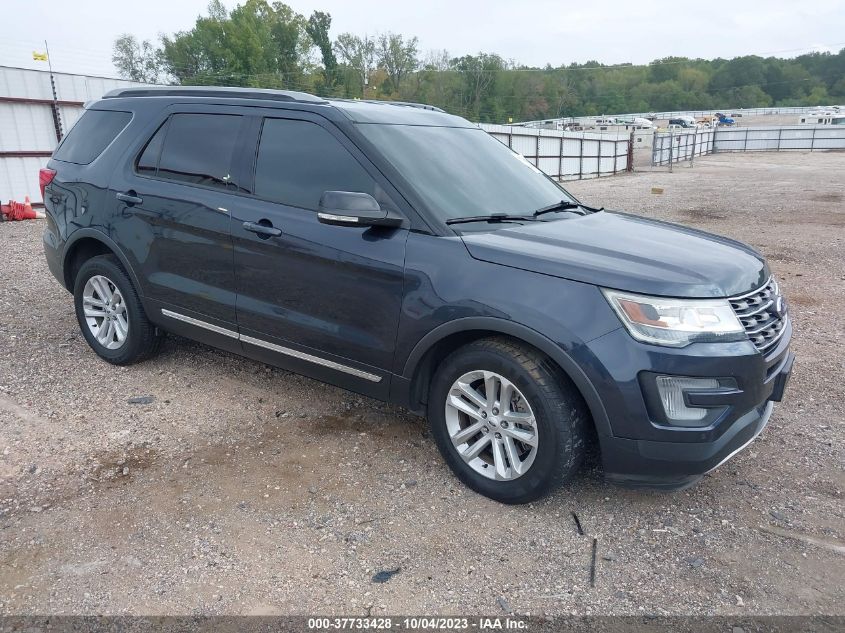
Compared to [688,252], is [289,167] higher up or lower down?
higher up

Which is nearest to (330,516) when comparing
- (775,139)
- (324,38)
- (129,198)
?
(129,198)

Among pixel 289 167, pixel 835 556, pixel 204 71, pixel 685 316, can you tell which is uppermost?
pixel 204 71

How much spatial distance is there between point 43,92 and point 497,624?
53.0 feet

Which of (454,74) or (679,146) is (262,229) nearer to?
(679,146)

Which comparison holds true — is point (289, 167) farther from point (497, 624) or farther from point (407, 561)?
point (497, 624)

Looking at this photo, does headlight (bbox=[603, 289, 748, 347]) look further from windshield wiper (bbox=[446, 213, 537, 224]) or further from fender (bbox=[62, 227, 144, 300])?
fender (bbox=[62, 227, 144, 300])

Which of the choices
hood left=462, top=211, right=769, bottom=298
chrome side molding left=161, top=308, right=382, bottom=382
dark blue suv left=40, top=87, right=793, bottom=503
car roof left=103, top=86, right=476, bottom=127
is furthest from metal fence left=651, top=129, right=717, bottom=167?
chrome side molding left=161, top=308, right=382, bottom=382

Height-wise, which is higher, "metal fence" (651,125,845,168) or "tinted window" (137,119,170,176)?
→ "tinted window" (137,119,170,176)

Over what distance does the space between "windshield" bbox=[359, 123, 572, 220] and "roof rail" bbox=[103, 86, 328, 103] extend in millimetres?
574

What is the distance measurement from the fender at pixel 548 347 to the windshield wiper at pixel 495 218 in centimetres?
59

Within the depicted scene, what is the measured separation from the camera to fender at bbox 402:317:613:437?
2.94 meters

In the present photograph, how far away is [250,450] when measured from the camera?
3.88 m

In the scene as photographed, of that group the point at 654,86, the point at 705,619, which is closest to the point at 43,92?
the point at 705,619

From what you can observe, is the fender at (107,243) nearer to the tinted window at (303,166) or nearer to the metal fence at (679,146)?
the tinted window at (303,166)
